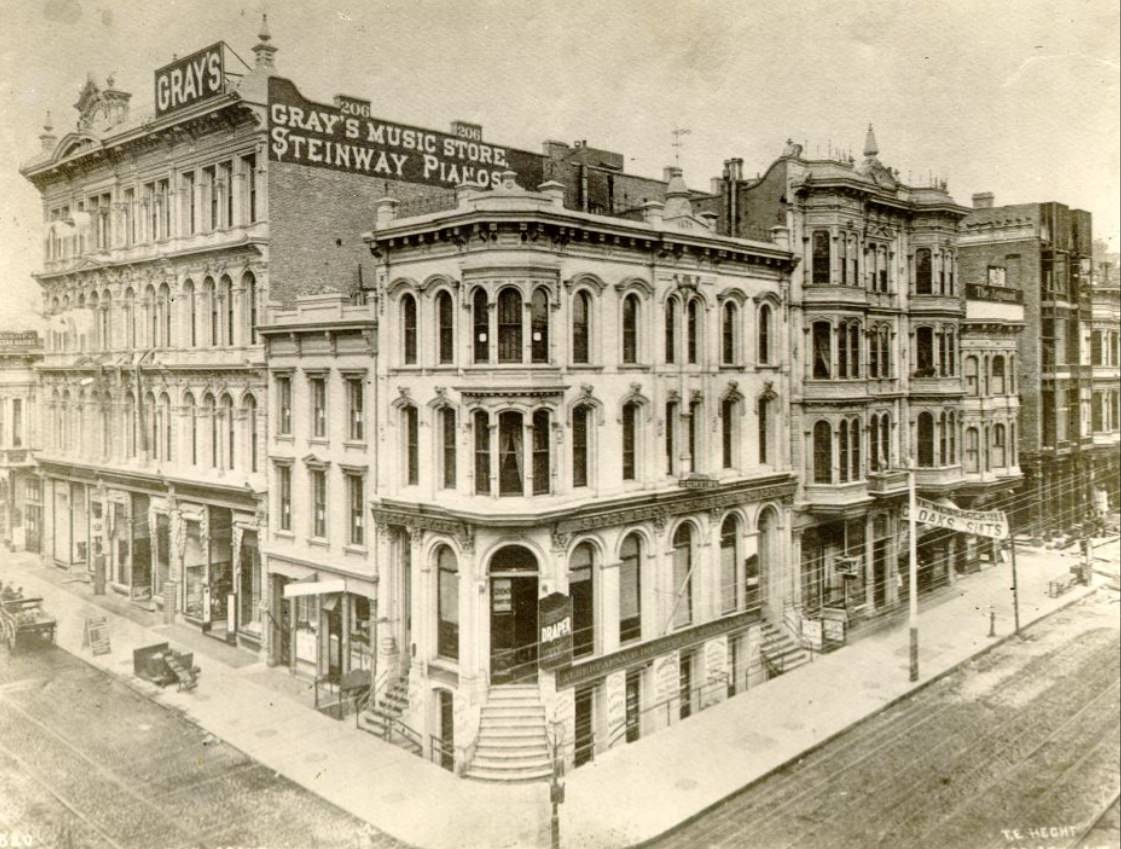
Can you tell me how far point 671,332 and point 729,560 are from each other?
7515mm

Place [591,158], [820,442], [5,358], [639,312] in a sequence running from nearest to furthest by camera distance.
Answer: [5,358], [639,312], [820,442], [591,158]

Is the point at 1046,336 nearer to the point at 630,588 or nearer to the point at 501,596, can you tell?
the point at 630,588

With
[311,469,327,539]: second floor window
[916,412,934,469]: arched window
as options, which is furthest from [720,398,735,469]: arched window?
[311,469,327,539]: second floor window

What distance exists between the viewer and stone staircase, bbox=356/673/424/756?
73.7 feet

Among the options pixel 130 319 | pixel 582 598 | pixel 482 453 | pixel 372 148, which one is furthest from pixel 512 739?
pixel 130 319

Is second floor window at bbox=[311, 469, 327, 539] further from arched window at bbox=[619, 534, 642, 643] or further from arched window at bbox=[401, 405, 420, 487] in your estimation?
arched window at bbox=[619, 534, 642, 643]

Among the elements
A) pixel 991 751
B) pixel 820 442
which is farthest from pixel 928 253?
pixel 991 751

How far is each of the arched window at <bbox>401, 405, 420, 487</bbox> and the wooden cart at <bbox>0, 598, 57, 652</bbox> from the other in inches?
430

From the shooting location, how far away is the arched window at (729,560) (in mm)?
27391

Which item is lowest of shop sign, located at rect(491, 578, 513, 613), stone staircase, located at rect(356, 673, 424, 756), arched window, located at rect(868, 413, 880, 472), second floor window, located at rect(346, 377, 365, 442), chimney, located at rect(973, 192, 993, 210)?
stone staircase, located at rect(356, 673, 424, 756)

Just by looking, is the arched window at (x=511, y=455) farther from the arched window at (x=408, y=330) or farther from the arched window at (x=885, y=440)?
the arched window at (x=885, y=440)

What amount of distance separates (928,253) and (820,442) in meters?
9.84

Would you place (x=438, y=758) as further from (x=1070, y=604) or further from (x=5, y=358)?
(x=1070, y=604)

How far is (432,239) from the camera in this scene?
2212 cm
